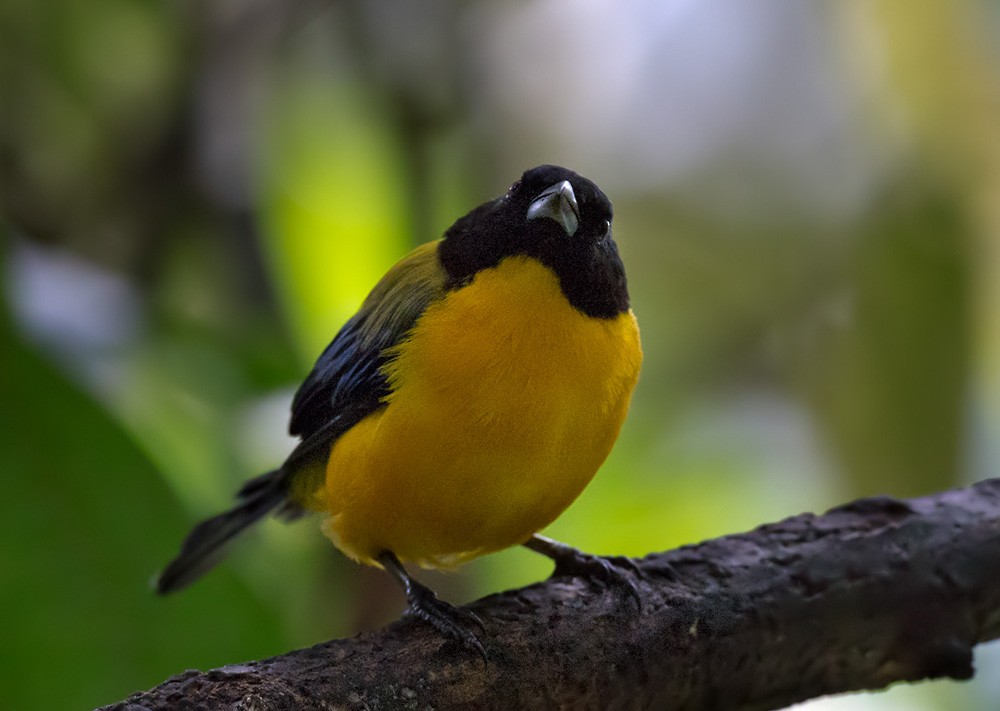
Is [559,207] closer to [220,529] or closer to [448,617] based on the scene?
[448,617]

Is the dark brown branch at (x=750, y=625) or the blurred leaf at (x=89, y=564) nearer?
the dark brown branch at (x=750, y=625)

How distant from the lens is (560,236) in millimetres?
2754

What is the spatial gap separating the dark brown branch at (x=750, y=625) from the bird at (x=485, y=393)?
0.10m

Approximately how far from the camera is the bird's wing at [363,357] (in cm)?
286

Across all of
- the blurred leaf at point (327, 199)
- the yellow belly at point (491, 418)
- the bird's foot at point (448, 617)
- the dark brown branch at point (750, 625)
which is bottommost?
the dark brown branch at point (750, 625)

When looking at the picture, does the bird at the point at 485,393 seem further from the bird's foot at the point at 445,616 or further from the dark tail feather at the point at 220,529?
the dark tail feather at the point at 220,529

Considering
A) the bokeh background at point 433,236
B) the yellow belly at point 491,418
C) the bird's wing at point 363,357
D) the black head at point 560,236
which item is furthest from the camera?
the bokeh background at point 433,236

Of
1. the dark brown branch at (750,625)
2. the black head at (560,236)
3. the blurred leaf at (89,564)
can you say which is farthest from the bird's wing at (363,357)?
the dark brown branch at (750,625)

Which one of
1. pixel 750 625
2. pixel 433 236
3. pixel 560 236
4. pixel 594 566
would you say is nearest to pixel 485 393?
pixel 560 236

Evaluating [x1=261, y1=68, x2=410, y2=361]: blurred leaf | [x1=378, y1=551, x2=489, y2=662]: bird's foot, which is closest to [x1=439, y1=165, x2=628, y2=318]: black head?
[x1=378, y1=551, x2=489, y2=662]: bird's foot

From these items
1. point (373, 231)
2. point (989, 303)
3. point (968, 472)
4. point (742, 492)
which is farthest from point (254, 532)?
point (989, 303)

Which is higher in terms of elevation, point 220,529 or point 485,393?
point 220,529

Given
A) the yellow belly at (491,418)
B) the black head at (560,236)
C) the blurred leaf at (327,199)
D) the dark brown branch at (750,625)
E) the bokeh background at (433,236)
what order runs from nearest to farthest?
the dark brown branch at (750,625)
the yellow belly at (491,418)
the black head at (560,236)
the bokeh background at (433,236)
the blurred leaf at (327,199)

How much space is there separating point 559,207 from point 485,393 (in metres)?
0.48
